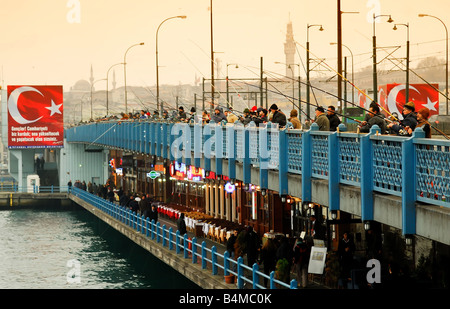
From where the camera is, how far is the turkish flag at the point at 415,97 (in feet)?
151

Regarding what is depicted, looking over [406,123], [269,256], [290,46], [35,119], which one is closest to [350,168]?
[406,123]

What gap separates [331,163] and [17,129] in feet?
227

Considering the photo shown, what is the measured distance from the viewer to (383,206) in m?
15.5

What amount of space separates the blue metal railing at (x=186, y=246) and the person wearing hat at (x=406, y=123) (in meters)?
5.54

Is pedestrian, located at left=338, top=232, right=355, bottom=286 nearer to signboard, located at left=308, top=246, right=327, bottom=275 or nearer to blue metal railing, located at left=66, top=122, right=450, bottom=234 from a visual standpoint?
signboard, located at left=308, top=246, right=327, bottom=275

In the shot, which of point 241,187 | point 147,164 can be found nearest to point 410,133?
point 241,187

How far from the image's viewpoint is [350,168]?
676 inches

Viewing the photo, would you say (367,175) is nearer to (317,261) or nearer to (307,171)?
(307,171)

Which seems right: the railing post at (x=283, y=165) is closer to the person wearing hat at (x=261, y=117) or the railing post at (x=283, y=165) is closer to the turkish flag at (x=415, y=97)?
the person wearing hat at (x=261, y=117)

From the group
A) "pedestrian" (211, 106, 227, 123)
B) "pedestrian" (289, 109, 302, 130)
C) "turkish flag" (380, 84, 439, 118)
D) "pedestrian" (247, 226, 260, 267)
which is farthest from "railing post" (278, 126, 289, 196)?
"turkish flag" (380, 84, 439, 118)

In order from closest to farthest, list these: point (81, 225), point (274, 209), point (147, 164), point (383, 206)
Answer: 1. point (383, 206)
2. point (274, 209)
3. point (147, 164)
4. point (81, 225)

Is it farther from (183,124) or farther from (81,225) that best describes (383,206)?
(81,225)

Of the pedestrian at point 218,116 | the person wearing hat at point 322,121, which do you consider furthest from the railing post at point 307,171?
the pedestrian at point 218,116

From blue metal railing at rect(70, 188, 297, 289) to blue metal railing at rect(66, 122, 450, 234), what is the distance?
2251mm
